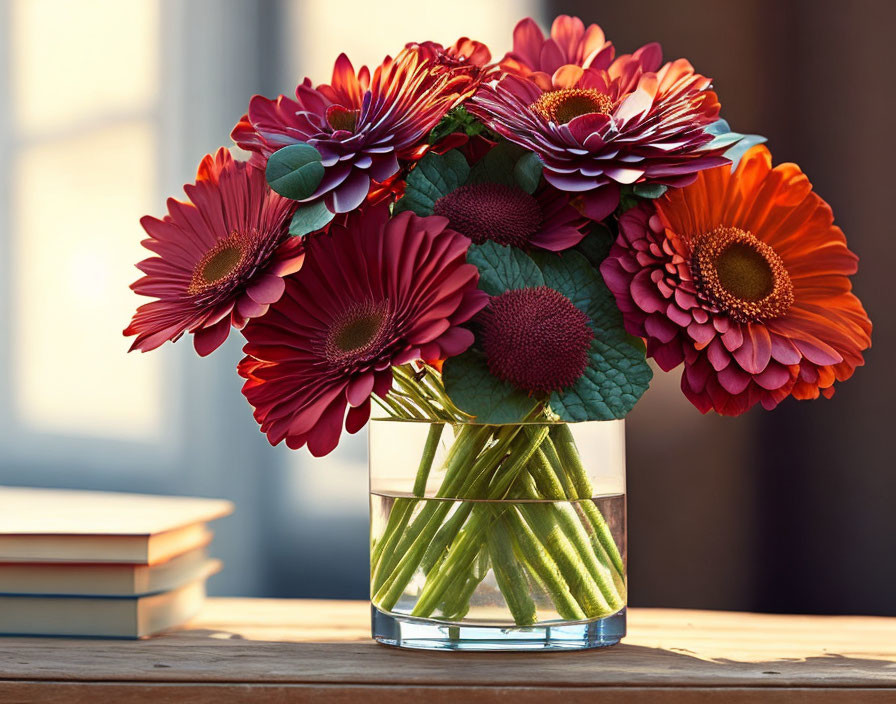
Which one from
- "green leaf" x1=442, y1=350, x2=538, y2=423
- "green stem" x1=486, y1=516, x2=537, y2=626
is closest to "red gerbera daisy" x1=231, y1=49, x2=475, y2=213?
"green leaf" x1=442, y1=350, x2=538, y2=423

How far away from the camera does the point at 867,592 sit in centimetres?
99

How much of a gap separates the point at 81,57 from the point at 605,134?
73 centimetres

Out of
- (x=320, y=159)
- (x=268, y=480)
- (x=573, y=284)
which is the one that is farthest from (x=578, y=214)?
(x=268, y=480)

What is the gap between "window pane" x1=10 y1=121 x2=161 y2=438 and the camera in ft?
3.41

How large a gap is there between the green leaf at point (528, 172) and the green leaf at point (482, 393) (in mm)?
105

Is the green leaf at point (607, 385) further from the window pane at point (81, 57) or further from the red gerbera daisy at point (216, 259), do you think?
the window pane at point (81, 57)

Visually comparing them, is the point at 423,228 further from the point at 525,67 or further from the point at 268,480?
the point at 268,480

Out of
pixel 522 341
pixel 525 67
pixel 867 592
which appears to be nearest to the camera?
pixel 522 341

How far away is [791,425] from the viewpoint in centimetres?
99

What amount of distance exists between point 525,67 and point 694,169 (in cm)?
16

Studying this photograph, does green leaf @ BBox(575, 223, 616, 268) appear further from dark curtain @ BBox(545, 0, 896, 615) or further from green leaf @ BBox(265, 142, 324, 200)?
dark curtain @ BBox(545, 0, 896, 615)

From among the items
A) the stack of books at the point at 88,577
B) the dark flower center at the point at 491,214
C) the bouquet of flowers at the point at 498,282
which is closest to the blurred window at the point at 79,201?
the stack of books at the point at 88,577

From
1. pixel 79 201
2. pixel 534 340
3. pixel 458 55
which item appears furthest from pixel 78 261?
pixel 534 340

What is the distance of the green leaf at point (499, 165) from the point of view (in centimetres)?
57
